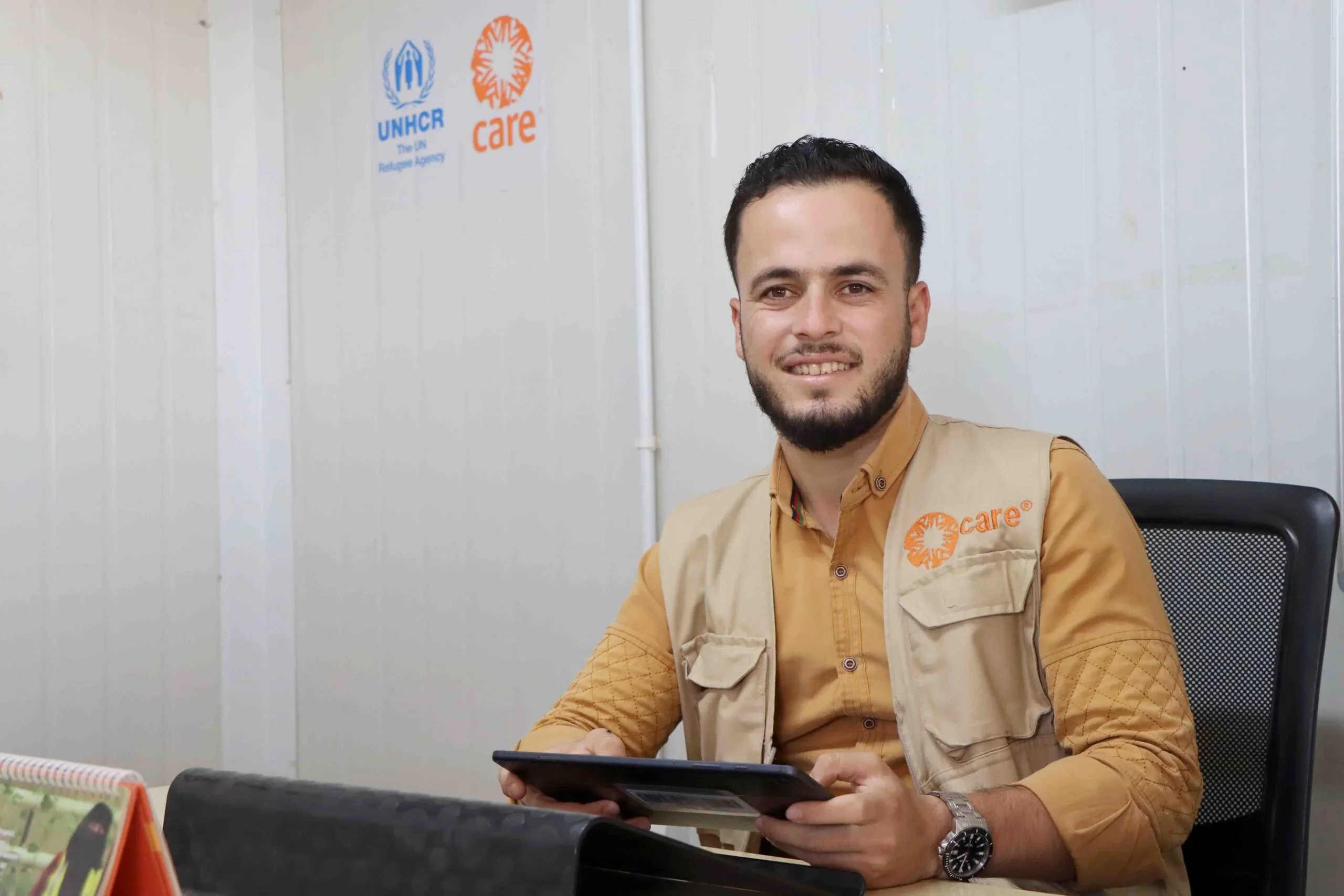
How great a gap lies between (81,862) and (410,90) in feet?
8.26

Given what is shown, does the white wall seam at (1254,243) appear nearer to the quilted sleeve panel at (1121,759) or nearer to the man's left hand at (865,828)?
the quilted sleeve panel at (1121,759)

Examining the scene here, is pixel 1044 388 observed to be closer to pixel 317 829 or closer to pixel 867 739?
pixel 867 739

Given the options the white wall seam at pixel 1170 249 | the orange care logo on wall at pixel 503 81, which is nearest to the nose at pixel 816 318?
the white wall seam at pixel 1170 249

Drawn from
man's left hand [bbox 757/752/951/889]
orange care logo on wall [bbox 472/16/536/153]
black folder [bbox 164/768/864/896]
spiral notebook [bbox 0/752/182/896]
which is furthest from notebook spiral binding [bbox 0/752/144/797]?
orange care logo on wall [bbox 472/16/536/153]

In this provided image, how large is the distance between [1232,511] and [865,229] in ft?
1.91

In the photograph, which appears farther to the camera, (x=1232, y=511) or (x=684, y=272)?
(x=684, y=272)

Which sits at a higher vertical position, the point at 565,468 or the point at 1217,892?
the point at 565,468

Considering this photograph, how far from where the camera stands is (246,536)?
10.1ft

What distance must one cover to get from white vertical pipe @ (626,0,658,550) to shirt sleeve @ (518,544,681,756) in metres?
0.78

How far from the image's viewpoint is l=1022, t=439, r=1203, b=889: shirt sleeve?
1185mm

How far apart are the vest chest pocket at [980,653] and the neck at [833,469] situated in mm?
204

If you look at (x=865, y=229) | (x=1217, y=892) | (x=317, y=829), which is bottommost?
(x=1217, y=892)

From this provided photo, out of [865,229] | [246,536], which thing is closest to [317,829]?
[865,229]

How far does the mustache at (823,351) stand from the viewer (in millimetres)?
1511
